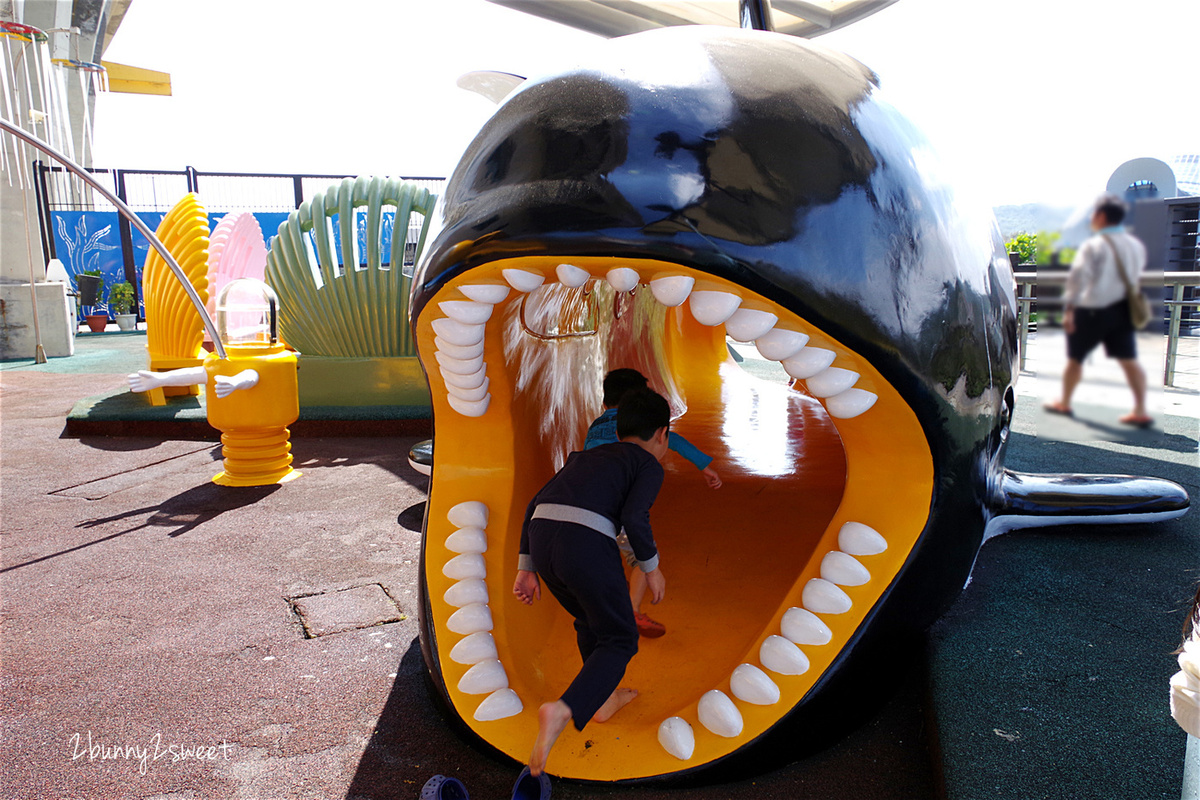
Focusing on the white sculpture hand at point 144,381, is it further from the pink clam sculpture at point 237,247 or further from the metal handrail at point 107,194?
the pink clam sculpture at point 237,247

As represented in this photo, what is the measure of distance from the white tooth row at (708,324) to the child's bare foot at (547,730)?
80 cm

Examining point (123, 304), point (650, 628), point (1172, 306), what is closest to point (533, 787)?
point (650, 628)

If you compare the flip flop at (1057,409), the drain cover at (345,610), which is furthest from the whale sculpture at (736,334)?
the drain cover at (345,610)

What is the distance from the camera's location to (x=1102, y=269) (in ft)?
2.38

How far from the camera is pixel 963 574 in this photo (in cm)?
183

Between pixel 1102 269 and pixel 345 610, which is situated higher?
pixel 1102 269

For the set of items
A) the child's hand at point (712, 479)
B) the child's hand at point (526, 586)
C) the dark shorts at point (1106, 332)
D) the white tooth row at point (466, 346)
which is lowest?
the child's hand at point (712, 479)

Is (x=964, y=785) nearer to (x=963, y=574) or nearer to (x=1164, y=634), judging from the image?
(x=963, y=574)

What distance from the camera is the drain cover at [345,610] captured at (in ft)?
8.89

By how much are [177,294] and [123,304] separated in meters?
11.0

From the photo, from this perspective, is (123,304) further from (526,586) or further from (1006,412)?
(1006,412)

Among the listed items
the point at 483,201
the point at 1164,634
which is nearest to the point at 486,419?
the point at 483,201

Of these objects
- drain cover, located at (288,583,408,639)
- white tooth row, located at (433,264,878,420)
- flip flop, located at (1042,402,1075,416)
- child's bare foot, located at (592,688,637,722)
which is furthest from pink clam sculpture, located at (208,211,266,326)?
flip flop, located at (1042,402,1075,416)

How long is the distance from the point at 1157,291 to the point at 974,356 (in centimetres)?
96
